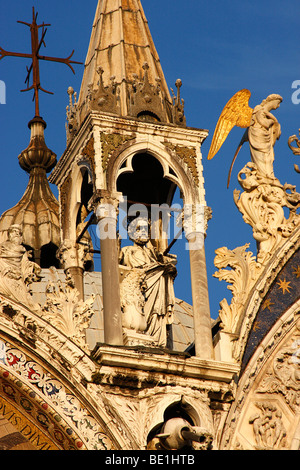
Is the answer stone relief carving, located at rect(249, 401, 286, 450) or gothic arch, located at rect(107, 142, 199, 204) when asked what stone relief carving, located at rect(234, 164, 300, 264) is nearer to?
gothic arch, located at rect(107, 142, 199, 204)

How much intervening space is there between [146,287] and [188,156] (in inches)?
84.1

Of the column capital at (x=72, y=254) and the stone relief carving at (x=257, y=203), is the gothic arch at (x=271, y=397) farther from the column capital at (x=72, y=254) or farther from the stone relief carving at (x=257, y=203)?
the column capital at (x=72, y=254)

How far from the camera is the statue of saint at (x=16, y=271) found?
19.3 m

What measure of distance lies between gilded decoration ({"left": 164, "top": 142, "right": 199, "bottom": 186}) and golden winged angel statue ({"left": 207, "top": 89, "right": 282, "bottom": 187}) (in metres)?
0.99

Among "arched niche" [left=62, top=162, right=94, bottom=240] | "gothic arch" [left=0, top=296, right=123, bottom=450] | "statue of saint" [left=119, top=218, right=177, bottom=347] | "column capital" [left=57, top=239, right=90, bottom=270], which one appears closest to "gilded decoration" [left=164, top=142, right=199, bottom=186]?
"statue of saint" [left=119, top=218, right=177, bottom=347]

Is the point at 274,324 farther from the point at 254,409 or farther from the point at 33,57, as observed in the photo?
the point at 33,57

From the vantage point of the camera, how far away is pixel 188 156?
834 inches

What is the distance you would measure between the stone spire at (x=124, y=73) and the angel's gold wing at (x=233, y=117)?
40.3 inches

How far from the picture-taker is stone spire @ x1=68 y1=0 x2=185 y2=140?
69.8 ft

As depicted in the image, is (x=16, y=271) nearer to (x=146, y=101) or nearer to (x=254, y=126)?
(x=146, y=101)

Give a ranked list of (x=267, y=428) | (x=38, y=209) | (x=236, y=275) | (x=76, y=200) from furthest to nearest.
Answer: (x=38, y=209), (x=76, y=200), (x=236, y=275), (x=267, y=428)

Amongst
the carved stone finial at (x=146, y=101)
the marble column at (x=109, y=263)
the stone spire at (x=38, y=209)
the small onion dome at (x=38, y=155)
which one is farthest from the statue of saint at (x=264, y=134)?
the small onion dome at (x=38, y=155)

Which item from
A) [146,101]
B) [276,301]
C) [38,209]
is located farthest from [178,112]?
[38,209]

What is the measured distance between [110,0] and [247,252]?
505 cm
